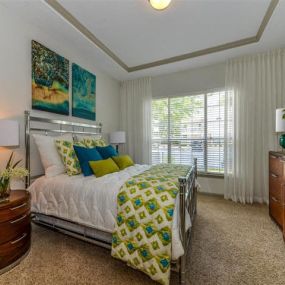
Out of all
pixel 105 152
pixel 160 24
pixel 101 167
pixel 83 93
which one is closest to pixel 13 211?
pixel 101 167

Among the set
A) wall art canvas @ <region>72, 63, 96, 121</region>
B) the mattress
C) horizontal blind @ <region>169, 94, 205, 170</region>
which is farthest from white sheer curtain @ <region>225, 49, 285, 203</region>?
wall art canvas @ <region>72, 63, 96, 121</region>

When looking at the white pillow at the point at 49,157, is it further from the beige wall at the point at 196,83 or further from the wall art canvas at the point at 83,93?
the beige wall at the point at 196,83

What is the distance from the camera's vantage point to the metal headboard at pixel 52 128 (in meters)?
2.29

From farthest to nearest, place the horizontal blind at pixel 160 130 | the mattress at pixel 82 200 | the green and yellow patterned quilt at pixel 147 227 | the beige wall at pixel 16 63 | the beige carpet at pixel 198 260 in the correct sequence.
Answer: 1. the horizontal blind at pixel 160 130
2. the beige wall at pixel 16 63
3. the mattress at pixel 82 200
4. the beige carpet at pixel 198 260
5. the green and yellow patterned quilt at pixel 147 227

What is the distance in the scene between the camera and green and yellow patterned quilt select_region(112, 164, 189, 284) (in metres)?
1.33

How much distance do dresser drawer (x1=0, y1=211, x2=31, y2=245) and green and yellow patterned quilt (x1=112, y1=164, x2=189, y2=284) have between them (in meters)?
0.97

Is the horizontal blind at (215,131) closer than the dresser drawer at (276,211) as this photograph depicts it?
No

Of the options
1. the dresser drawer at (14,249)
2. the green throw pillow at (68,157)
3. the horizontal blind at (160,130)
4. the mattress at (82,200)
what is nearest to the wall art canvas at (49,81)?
the green throw pillow at (68,157)

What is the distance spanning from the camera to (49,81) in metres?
2.62

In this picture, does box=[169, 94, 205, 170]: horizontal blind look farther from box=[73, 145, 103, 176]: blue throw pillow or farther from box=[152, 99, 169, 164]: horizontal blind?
box=[73, 145, 103, 176]: blue throw pillow

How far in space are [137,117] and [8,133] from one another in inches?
119

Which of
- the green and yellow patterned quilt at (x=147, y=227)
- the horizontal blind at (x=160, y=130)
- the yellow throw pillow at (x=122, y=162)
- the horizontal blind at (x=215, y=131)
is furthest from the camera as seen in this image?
the horizontal blind at (x=160, y=130)

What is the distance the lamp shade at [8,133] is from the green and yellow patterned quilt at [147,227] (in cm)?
127

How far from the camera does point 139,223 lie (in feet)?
4.74
